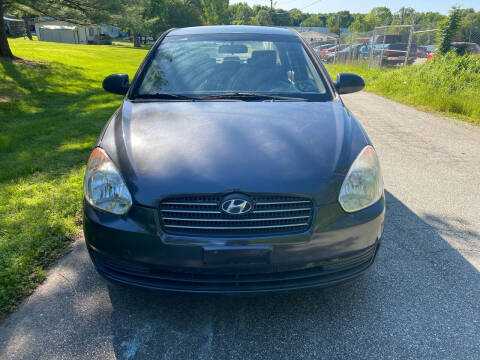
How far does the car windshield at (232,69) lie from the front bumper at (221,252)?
1316 mm

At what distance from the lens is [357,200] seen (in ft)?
7.04

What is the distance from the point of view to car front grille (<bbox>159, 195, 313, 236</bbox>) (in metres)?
1.99

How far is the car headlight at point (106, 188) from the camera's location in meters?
2.09

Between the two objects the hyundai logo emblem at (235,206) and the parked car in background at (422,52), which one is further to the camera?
the parked car in background at (422,52)

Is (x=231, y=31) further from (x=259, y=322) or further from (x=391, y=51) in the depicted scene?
(x=391, y=51)

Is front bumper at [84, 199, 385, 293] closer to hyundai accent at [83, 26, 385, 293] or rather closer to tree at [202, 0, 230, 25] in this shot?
hyundai accent at [83, 26, 385, 293]

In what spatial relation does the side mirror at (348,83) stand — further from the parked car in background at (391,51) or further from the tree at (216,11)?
the tree at (216,11)

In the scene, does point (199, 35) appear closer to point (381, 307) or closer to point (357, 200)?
point (357, 200)

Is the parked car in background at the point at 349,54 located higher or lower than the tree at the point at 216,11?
lower

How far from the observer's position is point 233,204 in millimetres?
1979

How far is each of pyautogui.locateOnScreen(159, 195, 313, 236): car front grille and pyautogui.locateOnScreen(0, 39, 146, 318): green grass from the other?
1294 mm

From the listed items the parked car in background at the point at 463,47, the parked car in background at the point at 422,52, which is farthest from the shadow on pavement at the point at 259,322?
the parked car in background at the point at 422,52

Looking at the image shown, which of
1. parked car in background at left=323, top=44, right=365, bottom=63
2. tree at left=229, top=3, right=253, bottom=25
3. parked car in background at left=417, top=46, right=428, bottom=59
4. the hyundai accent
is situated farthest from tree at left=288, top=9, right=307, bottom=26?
the hyundai accent

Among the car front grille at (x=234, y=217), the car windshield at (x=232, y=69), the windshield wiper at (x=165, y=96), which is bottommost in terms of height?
the car front grille at (x=234, y=217)
